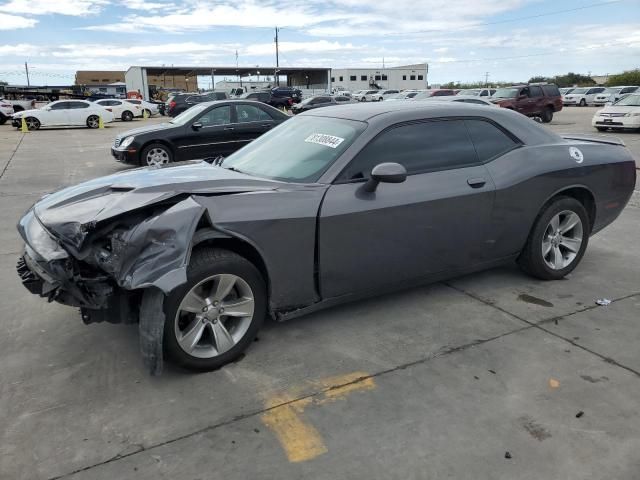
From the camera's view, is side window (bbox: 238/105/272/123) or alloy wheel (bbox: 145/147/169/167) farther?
side window (bbox: 238/105/272/123)

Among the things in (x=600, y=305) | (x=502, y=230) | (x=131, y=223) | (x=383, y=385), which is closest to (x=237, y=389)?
(x=383, y=385)

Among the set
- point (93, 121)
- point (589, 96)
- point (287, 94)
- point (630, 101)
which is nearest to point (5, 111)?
point (93, 121)

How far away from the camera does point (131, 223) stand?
3080 mm

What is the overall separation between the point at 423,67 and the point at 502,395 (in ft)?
286

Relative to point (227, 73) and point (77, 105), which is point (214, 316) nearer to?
point (77, 105)

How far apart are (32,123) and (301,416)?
26.7 m

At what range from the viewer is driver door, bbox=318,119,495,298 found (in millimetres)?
3523

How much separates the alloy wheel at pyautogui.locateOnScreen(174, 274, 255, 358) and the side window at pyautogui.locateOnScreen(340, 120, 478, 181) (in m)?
1.08

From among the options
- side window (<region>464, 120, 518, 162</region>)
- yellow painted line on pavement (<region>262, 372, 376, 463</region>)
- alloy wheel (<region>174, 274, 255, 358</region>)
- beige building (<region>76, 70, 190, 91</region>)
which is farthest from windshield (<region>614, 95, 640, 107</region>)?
beige building (<region>76, 70, 190, 91</region>)

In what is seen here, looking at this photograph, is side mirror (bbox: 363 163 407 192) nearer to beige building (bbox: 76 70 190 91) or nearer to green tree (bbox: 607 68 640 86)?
green tree (bbox: 607 68 640 86)

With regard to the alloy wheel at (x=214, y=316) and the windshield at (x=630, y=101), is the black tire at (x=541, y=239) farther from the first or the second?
the windshield at (x=630, y=101)

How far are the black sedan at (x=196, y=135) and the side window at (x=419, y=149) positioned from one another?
7407mm

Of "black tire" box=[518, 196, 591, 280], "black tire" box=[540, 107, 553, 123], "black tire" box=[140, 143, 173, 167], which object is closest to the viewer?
"black tire" box=[518, 196, 591, 280]

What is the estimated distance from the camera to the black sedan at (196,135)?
10656mm
